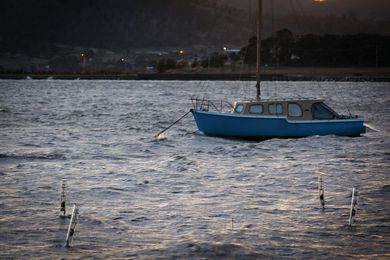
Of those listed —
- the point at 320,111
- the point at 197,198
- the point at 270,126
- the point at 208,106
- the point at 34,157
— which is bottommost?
the point at 34,157

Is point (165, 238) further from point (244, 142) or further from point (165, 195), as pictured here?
point (244, 142)

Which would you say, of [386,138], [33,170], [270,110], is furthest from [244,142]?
[33,170]

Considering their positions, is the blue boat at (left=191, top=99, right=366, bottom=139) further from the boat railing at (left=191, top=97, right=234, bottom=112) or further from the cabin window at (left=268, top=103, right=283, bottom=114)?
the boat railing at (left=191, top=97, right=234, bottom=112)

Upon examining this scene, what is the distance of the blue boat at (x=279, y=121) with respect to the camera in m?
28.5

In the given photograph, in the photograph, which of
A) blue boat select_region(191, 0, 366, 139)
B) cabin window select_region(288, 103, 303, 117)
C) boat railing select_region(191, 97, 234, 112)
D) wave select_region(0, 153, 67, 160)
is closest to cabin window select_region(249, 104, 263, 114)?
blue boat select_region(191, 0, 366, 139)

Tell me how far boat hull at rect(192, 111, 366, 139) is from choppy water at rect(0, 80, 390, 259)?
0.47m

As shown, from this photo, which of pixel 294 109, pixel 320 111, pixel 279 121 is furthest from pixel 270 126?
pixel 320 111

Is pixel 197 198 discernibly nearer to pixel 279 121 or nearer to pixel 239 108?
pixel 279 121

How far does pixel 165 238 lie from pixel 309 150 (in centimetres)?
1483

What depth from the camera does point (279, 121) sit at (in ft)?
93.2

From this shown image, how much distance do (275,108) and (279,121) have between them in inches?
30.7

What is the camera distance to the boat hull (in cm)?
2842

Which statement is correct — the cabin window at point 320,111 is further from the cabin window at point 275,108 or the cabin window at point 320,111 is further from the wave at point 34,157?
the wave at point 34,157

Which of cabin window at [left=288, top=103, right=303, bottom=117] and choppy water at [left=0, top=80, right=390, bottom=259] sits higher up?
cabin window at [left=288, top=103, right=303, bottom=117]
